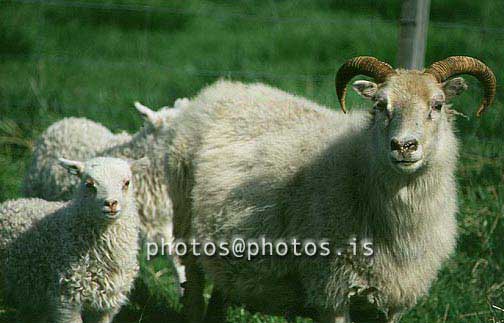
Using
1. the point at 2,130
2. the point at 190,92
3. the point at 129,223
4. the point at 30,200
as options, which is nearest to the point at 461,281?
the point at 129,223

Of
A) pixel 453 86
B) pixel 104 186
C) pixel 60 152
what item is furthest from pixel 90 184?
pixel 453 86

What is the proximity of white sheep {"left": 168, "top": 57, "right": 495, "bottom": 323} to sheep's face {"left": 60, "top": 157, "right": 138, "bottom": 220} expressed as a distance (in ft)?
1.87

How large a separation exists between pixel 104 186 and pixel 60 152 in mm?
1989

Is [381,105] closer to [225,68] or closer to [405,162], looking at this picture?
[405,162]

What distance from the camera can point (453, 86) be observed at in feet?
14.3

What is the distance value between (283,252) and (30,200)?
1800 millimetres

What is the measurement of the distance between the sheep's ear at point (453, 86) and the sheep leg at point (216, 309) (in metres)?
2.09

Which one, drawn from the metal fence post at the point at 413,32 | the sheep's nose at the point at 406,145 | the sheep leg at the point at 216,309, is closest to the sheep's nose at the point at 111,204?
the sheep leg at the point at 216,309

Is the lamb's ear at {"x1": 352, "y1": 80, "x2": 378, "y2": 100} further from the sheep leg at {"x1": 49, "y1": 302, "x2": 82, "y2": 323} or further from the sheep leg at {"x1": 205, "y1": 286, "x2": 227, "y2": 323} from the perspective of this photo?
the sheep leg at {"x1": 49, "y1": 302, "x2": 82, "y2": 323}

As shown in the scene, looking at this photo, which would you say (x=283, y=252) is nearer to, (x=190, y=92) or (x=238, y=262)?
(x=238, y=262)

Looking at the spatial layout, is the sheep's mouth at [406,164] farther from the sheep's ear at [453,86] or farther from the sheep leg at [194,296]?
the sheep leg at [194,296]

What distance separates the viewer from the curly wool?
172 inches

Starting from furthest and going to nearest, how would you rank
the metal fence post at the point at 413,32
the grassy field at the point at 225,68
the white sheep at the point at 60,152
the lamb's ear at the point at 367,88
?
1. the white sheep at the point at 60,152
2. the grassy field at the point at 225,68
3. the metal fence post at the point at 413,32
4. the lamb's ear at the point at 367,88

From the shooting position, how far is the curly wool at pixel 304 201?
438 centimetres
